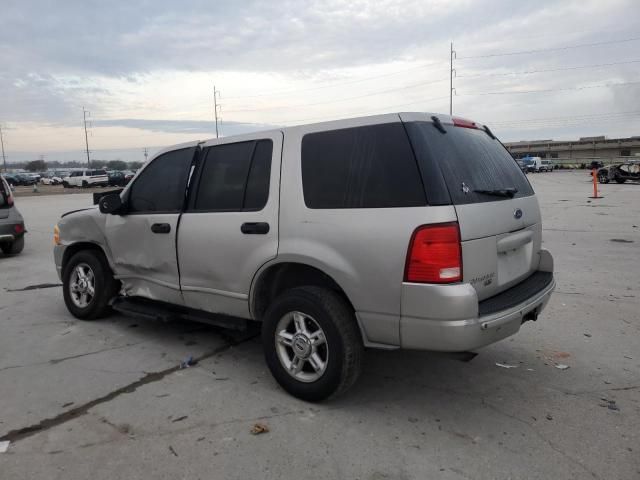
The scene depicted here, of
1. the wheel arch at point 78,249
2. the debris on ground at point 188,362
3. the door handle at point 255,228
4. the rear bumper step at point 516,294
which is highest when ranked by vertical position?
the door handle at point 255,228

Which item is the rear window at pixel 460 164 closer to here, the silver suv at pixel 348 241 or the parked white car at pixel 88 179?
the silver suv at pixel 348 241

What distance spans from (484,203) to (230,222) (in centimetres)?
184

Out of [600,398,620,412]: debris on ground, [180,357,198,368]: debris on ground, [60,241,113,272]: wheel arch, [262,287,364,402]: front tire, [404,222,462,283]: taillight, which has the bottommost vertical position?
[600,398,620,412]: debris on ground

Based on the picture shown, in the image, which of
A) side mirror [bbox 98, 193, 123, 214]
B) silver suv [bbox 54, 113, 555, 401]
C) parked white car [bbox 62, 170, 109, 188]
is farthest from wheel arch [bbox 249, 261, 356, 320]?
parked white car [bbox 62, 170, 109, 188]

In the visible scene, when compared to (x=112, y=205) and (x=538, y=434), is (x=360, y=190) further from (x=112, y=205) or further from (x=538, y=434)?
(x=112, y=205)

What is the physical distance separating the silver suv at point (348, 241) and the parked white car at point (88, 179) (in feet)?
152

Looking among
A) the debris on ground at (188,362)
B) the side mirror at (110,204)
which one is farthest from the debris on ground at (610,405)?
the side mirror at (110,204)

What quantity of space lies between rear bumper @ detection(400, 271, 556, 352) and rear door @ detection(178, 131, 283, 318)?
1074 millimetres

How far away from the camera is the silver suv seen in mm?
2939

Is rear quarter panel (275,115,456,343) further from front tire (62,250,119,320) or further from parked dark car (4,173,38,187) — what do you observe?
parked dark car (4,173,38,187)

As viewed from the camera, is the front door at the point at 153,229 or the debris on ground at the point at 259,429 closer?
the debris on ground at the point at 259,429

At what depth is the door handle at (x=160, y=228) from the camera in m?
4.33

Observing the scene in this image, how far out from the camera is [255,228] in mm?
3652

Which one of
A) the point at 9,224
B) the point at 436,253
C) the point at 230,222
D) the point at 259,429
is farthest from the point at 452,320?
the point at 9,224
